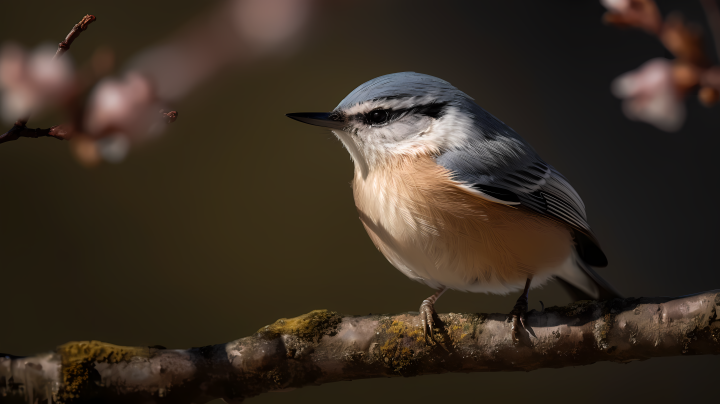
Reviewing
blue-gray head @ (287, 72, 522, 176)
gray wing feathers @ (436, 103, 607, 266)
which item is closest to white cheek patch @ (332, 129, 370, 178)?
blue-gray head @ (287, 72, 522, 176)

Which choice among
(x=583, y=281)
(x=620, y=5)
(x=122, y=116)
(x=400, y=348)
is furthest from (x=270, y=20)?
(x=583, y=281)

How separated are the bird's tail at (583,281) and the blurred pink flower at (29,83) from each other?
1024 millimetres

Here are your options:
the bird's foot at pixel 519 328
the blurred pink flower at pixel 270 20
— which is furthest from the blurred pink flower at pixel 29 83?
the bird's foot at pixel 519 328

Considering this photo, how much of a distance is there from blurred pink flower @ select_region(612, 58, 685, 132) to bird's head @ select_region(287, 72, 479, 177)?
57 centimetres

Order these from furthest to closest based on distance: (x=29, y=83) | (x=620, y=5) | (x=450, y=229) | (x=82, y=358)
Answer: (x=450, y=229) < (x=82, y=358) < (x=29, y=83) < (x=620, y=5)

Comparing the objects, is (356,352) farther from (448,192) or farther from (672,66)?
(672,66)

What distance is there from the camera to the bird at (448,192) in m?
0.92

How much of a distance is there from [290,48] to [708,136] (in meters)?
1.62

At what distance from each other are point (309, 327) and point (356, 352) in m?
0.09

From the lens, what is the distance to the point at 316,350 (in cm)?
88

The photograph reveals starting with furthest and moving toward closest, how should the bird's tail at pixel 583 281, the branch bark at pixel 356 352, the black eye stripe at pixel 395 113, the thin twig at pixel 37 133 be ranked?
the bird's tail at pixel 583 281
the black eye stripe at pixel 395 113
the branch bark at pixel 356 352
the thin twig at pixel 37 133

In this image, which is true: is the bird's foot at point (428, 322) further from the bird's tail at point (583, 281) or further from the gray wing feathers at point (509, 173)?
the bird's tail at point (583, 281)

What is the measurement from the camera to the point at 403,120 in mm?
1006

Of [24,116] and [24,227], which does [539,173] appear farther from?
[24,227]
